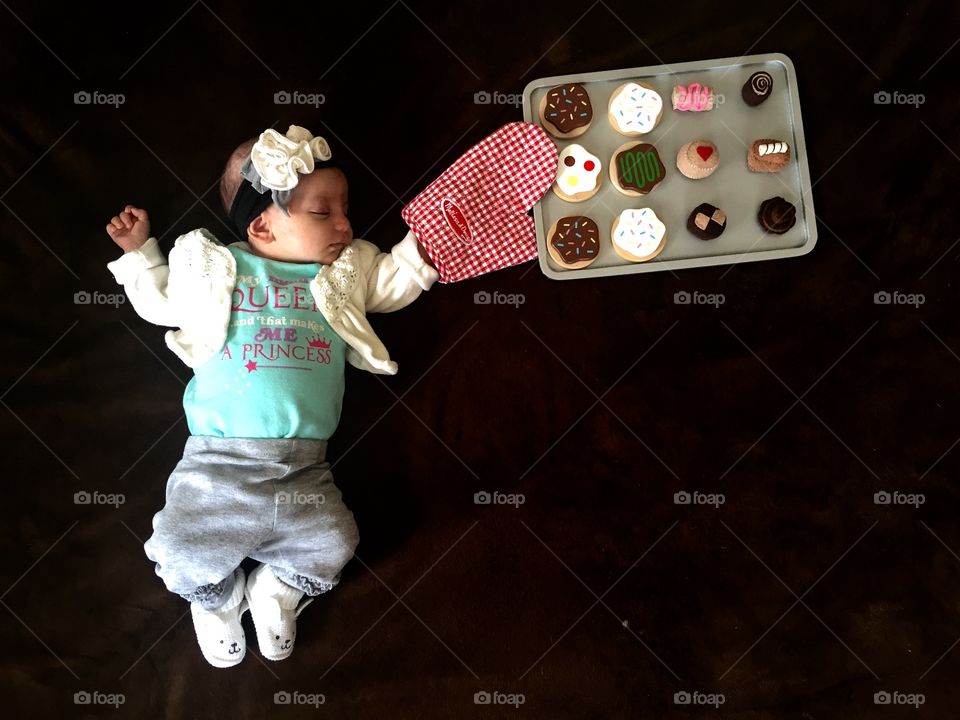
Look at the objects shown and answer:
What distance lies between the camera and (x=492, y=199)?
1.59 metres

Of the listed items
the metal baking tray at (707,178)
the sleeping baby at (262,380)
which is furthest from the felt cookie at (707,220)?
the sleeping baby at (262,380)

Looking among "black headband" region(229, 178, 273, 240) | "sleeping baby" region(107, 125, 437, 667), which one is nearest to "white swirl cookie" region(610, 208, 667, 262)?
"sleeping baby" region(107, 125, 437, 667)

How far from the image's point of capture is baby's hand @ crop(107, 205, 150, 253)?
1510 millimetres

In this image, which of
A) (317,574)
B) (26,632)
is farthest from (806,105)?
(26,632)

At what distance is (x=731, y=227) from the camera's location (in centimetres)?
160

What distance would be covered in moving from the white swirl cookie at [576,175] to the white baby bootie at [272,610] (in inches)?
39.2

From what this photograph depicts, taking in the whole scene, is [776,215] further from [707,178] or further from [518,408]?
[518,408]

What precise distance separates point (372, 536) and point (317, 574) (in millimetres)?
152

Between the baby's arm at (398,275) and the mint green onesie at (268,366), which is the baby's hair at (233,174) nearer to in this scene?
the mint green onesie at (268,366)

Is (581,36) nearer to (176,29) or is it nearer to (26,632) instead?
(176,29)

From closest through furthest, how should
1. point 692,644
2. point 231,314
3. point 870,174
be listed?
point 231,314
point 692,644
point 870,174

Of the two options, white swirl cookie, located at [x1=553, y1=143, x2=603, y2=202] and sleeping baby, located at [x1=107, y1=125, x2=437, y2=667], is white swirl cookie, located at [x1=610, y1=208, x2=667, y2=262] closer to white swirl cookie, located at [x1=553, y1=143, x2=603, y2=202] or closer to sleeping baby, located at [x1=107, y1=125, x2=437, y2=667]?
white swirl cookie, located at [x1=553, y1=143, x2=603, y2=202]

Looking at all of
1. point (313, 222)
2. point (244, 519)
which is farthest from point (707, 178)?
point (244, 519)

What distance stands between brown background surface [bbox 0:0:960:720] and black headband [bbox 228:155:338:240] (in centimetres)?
17
